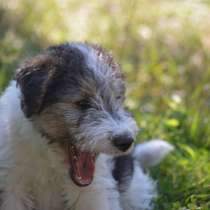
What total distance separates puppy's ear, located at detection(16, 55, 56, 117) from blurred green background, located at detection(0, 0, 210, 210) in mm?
1568

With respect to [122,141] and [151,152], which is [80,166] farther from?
[151,152]

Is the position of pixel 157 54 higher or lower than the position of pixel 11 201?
higher

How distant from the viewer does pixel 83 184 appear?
520 cm

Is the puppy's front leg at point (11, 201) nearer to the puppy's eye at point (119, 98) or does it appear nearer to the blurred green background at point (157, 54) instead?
the puppy's eye at point (119, 98)

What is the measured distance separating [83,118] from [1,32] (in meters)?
4.41

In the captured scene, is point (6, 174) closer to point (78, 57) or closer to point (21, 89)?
point (21, 89)

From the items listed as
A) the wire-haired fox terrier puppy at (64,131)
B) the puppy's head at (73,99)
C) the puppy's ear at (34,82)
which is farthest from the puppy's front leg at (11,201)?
the puppy's ear at (34,82)

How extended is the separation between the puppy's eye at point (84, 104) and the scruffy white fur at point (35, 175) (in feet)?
1.24

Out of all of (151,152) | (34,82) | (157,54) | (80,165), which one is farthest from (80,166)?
(157,54)

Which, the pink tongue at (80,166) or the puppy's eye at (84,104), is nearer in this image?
the puppy's eye at (84,104)

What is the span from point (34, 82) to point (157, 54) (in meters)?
4.54

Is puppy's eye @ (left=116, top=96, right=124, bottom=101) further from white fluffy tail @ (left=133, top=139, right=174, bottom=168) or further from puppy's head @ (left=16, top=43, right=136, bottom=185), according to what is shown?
white fluffy tail @ (left=133, top=139, right=174, bottom=168)

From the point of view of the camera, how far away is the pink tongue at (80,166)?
5.17 metres

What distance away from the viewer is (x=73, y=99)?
5.03m
